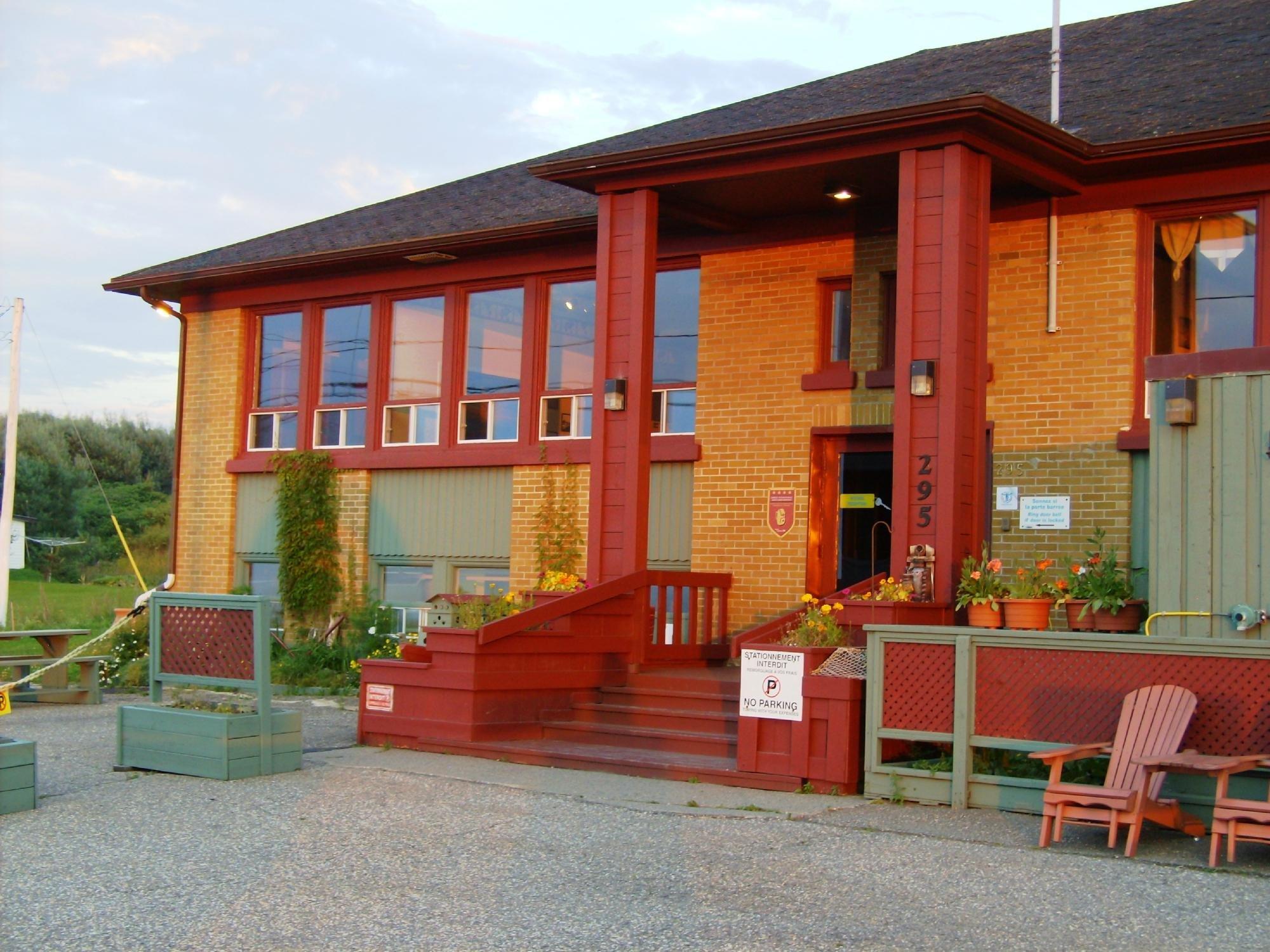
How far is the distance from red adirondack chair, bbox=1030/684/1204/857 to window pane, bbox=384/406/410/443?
10.5 meters

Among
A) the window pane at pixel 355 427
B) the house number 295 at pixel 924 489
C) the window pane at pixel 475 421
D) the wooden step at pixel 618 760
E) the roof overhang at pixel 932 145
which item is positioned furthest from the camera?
the window pane at pixel 355 427

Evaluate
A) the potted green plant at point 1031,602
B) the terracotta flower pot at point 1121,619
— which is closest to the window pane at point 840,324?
the potted green plant at point 1031,602

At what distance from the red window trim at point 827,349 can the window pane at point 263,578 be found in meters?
7.99

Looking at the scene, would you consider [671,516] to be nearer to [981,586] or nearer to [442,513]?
[442,513]

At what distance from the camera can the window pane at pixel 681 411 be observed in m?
14.9

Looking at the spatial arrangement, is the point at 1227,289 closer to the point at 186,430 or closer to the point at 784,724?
the point at 784,724

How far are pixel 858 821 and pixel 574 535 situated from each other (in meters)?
7.46

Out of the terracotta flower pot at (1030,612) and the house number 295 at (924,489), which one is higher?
the house number 295 at (924,489)

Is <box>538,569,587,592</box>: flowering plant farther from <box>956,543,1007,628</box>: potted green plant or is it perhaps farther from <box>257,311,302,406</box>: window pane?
<box>257,311,302,406</box>: window pane

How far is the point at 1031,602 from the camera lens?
10.3 meters

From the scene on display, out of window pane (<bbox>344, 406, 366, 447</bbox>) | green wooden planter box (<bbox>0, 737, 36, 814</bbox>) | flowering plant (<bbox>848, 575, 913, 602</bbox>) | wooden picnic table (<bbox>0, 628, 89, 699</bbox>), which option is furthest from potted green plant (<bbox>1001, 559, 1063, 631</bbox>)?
wooden picnic table (<bbox>0, 628, 89, 699</bbox>)

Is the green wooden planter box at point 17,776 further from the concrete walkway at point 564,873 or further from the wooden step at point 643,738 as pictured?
the wooden step at point 643,738

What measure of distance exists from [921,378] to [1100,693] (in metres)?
3.26

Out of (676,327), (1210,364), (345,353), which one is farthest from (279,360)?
(1210,364)
